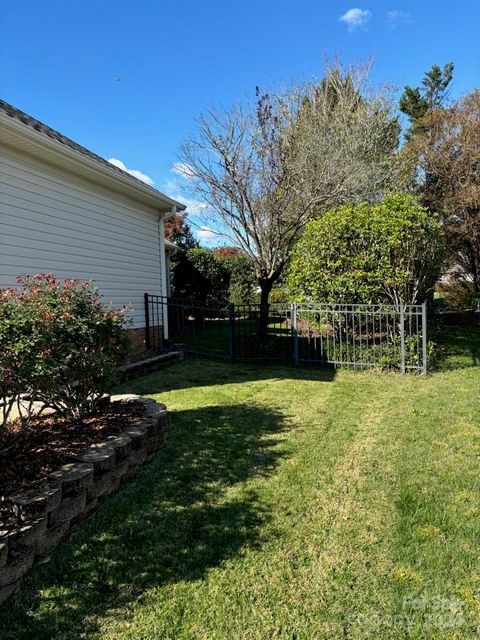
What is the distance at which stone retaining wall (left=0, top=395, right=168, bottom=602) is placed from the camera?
82.5 inches

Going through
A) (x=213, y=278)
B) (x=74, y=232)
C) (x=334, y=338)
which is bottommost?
(x=334, y=338)

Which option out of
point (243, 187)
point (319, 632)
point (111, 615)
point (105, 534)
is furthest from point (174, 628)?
point (243, 187)

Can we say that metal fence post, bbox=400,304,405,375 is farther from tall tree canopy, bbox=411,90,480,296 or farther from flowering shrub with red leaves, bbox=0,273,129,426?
tall tree canopy, bbox=411,90,480,296

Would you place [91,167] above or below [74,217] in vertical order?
above

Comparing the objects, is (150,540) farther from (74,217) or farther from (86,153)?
(86,153)

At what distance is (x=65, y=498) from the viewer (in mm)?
2535

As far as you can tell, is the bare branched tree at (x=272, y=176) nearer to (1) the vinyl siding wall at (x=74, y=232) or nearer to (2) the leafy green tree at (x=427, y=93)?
(1) the vinyl siding wall at (x=74, y=232)

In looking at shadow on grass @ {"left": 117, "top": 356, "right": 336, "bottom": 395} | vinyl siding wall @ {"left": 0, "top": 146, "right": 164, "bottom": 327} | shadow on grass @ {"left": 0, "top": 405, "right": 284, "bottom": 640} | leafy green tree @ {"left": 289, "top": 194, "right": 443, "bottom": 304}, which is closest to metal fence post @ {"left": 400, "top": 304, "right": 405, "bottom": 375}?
leafy green tree @ {"left": 289, "top": 194, "right": 443, "bottom": 304}

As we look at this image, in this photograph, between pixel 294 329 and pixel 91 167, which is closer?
pixel 91 167

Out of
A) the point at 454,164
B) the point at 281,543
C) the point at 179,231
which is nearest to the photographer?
the point at 281,543

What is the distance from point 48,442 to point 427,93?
83.5 feet

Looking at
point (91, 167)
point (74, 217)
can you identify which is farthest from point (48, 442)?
point (91, 167)

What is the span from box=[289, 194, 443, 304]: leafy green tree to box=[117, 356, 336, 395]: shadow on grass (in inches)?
61.0

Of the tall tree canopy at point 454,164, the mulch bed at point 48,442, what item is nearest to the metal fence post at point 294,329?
the mulch bed at point 48,442
